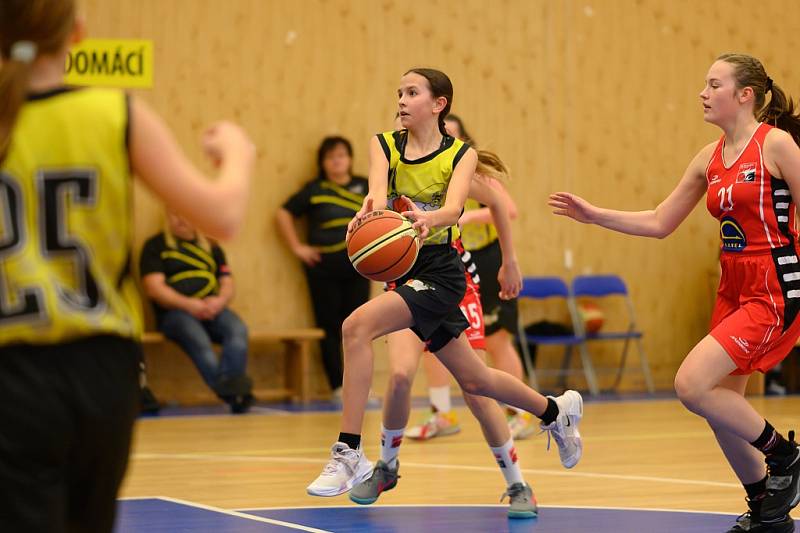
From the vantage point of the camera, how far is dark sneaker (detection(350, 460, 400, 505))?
5.01 metres

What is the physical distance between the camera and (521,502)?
5.03 meters

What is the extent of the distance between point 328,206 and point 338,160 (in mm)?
407

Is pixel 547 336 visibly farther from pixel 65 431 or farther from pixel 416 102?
pixel 65 431

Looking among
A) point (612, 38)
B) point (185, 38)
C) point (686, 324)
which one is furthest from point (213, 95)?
point (686, 324)

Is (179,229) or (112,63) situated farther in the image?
(112,63)

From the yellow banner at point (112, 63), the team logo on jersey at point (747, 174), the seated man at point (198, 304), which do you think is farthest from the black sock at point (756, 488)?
the yellow banner at point (112, 63)

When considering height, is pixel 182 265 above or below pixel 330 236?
below

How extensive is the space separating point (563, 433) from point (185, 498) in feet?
5.59

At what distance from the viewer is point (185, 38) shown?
422 inches

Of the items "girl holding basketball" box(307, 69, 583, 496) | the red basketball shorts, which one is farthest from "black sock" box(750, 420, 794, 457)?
"girl holding basketball" box(307, 69, 583, 496)

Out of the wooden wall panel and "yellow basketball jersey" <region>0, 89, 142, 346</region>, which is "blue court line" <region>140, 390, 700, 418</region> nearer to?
the wooden wall panel

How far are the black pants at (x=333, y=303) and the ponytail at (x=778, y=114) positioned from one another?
6.37m

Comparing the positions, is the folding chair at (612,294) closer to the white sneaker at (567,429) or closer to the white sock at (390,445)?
the white sneaker at (567,429)

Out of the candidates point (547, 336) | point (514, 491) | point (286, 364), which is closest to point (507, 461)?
point (514, 491)
